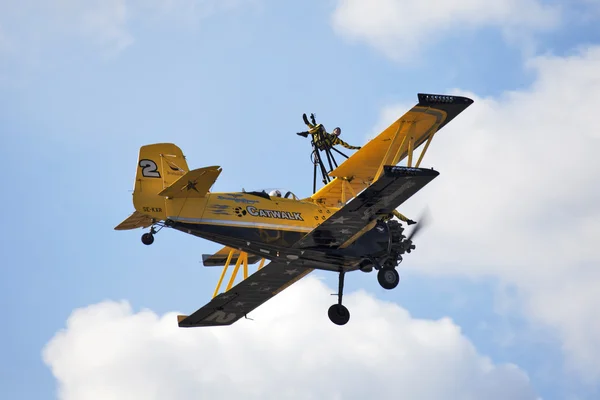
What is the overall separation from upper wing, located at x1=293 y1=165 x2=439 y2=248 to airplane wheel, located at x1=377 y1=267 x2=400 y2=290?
1.34 m

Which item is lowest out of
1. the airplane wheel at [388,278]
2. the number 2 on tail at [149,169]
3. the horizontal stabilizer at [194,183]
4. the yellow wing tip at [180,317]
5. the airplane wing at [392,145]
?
the yellow wing tip at [180,317]

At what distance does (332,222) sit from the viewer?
3406 cm

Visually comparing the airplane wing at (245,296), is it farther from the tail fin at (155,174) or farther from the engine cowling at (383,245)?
the tail fin at (155,174)

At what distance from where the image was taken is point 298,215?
35531 millimetres

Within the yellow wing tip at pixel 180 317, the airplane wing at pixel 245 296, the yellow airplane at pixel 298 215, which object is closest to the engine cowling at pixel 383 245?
the yellow airplane at pixel 298 215

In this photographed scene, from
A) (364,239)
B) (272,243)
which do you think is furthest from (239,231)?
(364,239)

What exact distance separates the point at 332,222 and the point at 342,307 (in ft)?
13.7

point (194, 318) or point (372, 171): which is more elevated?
point (372, 171)

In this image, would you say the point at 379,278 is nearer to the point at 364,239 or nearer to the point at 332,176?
the point at 364,239

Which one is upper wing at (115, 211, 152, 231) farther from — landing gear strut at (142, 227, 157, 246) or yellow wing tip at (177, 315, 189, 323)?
yellow wing tip at (177, 315, 189, 323)

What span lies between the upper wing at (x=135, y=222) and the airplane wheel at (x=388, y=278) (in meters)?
6.50

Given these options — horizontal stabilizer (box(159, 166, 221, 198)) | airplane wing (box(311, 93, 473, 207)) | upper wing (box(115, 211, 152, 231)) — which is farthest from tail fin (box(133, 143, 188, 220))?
airplane wing (box(311, 93, 473, 207))

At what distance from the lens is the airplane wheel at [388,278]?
35469mm

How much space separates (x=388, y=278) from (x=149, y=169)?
7.24m
